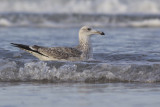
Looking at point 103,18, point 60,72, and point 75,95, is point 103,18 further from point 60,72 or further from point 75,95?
point 75,95

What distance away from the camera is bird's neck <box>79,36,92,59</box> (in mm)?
8716

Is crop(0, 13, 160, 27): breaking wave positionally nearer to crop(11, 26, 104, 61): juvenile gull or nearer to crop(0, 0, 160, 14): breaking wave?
crop(0, 0, 160, 14): breaking wave

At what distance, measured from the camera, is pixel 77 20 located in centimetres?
2102

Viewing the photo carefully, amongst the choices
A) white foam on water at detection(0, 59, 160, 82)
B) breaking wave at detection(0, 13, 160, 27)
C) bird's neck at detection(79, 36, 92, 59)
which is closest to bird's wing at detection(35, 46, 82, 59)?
bird's neck at detection(79, 36, 92, 59)

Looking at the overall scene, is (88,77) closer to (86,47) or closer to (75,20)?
(86,47)

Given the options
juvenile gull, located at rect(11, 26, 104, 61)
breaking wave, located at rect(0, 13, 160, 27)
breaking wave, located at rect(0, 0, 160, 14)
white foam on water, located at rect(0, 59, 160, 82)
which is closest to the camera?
white foam on water, located at rect(0, 59, 160, 82)

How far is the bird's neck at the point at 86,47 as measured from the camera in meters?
8.72

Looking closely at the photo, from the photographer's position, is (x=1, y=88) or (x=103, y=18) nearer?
(x=1, y=88)

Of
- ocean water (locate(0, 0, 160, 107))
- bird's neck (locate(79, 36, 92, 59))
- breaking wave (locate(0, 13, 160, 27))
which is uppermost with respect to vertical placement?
breaking wave (locate(0, 13, 160, 27))

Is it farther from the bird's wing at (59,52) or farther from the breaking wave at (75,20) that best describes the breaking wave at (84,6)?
the bird's wing at (59,52)

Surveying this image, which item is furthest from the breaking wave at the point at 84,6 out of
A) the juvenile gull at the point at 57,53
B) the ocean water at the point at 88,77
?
the juvenile gull at the point at 57,53

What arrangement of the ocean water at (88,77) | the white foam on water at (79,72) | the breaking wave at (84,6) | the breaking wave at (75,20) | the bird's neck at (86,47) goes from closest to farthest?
the ocean water at (88,77) < the white foam on water at (79,72) < the bird's neck at (86,47) < the breaking wave at (75,20) < the breaking wave at (84,6)

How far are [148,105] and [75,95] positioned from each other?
0.98 meters

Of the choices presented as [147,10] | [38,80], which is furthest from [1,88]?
[147,10]
